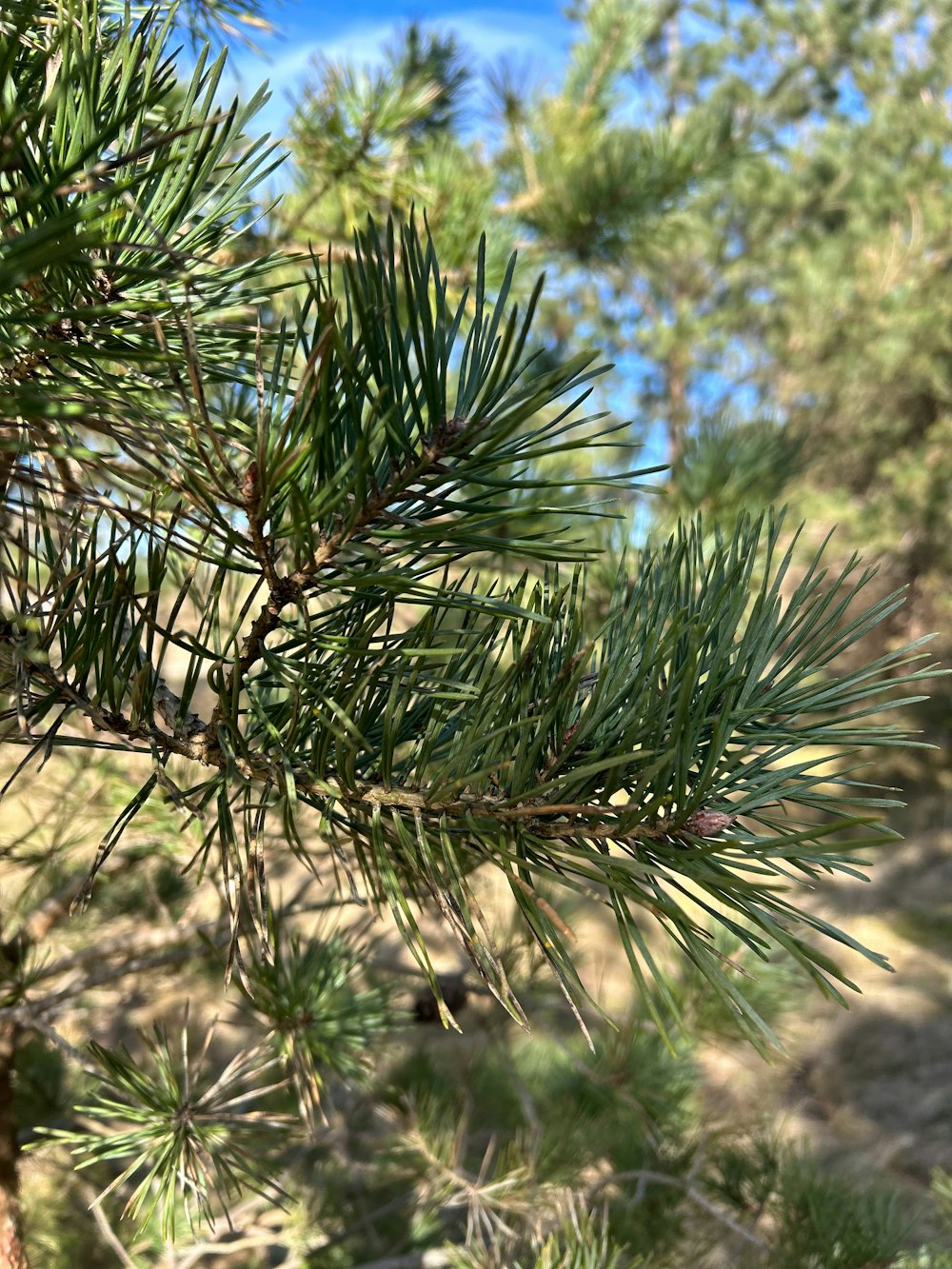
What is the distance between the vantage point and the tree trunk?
46 centimetres

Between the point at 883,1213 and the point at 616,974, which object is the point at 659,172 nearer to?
the point at 883,1213

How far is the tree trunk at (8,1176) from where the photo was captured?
46cm

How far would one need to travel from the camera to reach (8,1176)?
518mm

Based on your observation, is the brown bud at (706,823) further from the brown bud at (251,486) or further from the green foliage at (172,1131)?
the green foliage at (172,1131)

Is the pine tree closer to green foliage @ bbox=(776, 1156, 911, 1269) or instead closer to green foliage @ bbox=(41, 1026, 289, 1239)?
green foliage @ bbox=(41, 1026, 289, 1239)

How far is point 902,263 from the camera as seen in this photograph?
3367 mm

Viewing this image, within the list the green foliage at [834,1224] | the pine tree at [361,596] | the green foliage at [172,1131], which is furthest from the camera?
the green foliage at [834,1224]

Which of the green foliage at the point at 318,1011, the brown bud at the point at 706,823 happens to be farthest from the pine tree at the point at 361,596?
the green foliage at the point at 318,1011

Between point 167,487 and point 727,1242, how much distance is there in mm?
1678

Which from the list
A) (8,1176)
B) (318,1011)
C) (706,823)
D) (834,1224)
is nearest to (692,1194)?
(834,1224)

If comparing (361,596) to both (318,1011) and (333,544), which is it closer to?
(333,544)

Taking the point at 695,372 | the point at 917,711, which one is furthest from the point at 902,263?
the point at 917,711

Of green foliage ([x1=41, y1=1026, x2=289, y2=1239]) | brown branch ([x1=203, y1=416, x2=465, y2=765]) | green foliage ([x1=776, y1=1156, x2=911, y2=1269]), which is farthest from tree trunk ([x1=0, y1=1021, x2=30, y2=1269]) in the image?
green foliage ([x1=776, y1=1156, x2=911, y2=1269])

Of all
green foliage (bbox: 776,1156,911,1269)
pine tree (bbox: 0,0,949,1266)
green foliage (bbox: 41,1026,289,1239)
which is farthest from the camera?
green foliage (bbox: 776,1156,911,1269)
